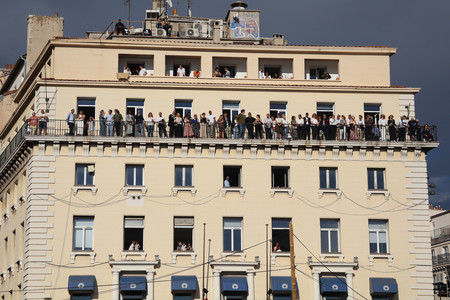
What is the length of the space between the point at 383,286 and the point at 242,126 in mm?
14267

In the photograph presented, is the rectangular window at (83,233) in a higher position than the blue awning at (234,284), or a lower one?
higher

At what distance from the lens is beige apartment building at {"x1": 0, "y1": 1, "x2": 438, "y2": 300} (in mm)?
70000

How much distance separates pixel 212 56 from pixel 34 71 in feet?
46.8

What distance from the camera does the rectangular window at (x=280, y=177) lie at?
72875 millimetres

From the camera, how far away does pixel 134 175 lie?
236ft

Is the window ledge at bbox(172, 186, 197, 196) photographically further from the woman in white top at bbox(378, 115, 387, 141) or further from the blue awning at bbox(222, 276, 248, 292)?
the woman in white top at bbox(378, 115, 387, 141)

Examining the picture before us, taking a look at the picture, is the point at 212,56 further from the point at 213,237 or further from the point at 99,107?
the point at 213,237

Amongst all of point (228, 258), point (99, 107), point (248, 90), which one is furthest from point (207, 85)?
point (228, 258)

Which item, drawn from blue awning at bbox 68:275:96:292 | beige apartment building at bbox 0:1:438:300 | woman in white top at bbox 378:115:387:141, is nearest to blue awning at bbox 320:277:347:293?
beige apartment building at bbox 0:1:438:300

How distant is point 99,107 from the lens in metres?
73.8

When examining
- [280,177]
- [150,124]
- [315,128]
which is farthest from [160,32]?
[280,177]

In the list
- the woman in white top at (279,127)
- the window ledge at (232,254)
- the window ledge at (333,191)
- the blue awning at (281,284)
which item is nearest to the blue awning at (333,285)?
the blue awning at (281,284)

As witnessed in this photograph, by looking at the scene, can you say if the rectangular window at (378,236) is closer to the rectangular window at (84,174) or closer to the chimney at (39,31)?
the rectangular window at (84,174)

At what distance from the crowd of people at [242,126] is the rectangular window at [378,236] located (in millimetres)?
5874
